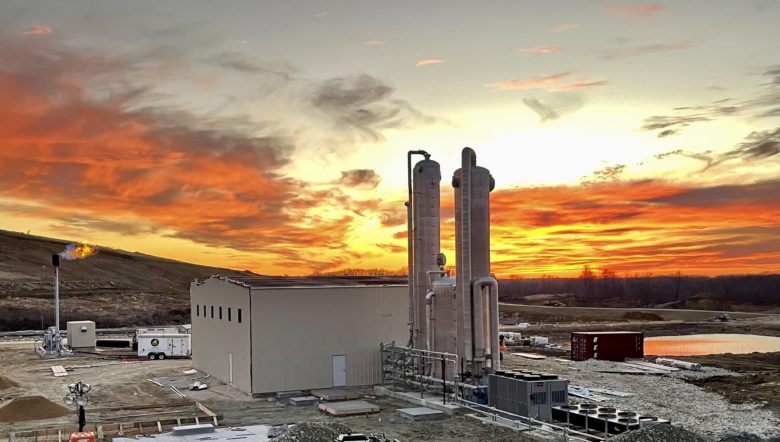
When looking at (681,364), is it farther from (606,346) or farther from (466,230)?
(466,230)

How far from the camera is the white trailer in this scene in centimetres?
6341

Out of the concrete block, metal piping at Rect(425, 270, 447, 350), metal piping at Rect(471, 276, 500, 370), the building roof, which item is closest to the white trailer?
the building roof

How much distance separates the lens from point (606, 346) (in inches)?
2450

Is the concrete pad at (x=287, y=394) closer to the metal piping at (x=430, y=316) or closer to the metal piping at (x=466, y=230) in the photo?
the metal piping at (x=430, y=316)

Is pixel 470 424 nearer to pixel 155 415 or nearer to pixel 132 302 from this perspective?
pixel 155 415

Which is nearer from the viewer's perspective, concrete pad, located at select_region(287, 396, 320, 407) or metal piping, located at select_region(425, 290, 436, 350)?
concrete pad, located at select_region(287, 396, 320, 407)

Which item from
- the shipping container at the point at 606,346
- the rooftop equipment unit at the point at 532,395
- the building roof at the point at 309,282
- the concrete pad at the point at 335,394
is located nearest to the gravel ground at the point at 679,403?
the shipping container at the point at 606,346

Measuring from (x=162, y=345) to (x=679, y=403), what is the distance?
145ft

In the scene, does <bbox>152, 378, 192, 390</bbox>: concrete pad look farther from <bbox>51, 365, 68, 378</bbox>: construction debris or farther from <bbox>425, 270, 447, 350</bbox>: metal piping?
<bbox>425, 270, 447, 350</bbox>: metal piping

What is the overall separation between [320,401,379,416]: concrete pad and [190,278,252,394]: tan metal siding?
639 centimetres

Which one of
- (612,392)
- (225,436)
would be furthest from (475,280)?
(225,436)

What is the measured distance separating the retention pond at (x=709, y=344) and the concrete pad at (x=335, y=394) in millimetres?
46616

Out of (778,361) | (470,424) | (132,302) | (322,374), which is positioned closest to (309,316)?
(322,374)

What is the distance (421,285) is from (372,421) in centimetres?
1010
